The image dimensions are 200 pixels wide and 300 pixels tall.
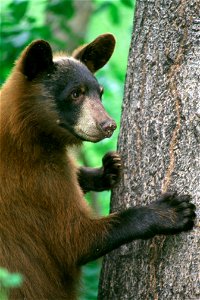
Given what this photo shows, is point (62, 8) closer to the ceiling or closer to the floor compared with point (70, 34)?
closer to the ceiling

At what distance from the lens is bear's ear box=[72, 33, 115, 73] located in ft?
20.4

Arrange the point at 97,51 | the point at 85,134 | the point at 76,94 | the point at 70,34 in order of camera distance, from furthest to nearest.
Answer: the point at 70,34 < the point at 97,51 < the point at 76,94 < the point at 85,134

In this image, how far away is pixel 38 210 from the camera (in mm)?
5672

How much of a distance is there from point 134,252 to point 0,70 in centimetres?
359

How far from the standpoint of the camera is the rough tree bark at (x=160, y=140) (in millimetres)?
5156

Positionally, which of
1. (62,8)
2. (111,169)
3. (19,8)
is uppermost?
(111,169)

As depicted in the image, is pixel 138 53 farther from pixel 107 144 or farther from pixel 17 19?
pixel 107 144

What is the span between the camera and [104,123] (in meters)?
5.47

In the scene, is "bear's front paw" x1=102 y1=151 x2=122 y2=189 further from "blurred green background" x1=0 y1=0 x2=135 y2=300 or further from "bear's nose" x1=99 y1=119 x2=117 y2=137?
"blurred green background" x1=0 y1=0 x2=135 y2=300

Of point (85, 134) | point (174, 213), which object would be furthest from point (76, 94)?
point (174, 213)

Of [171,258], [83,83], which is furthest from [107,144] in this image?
[171,258]

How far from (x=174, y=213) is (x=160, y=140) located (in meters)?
0.52

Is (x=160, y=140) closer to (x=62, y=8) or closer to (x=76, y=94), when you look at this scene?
(x=76, y=94)

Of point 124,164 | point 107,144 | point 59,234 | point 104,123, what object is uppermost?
point 104,123
